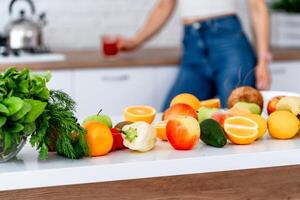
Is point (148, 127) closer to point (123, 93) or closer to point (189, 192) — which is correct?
point (189, 192)

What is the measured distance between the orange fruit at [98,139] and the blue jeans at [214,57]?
6.01ft

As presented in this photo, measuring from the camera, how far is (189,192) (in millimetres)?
1651

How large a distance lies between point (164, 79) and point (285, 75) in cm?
73

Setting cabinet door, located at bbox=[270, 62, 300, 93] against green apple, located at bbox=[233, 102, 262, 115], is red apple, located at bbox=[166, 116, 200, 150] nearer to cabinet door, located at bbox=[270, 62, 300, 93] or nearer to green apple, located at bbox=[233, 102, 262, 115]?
green apple, located at bbox=[233, 102, 262, 115]

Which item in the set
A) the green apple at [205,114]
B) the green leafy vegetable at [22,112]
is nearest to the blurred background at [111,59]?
the green apple at [205,114]

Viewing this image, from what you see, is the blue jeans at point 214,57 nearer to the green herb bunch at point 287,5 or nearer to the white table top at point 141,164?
the green herb bunch at point 287,5

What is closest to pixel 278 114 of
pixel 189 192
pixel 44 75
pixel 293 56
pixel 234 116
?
pixel 234 116

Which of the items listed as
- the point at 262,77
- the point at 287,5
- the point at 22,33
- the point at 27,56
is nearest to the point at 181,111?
the point at 262,77

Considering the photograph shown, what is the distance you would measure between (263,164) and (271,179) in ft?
0.20

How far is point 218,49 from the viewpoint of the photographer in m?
3.47

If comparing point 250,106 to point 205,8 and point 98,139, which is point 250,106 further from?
point 205,8

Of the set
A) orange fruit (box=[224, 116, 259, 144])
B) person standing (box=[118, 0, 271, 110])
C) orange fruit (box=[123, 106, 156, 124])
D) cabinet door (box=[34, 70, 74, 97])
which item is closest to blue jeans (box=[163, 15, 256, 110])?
person standing (box=[118, 0, 271, 110])

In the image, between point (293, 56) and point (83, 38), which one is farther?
point (83, 38)

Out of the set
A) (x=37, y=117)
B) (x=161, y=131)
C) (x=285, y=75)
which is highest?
(x=37, y=117)
